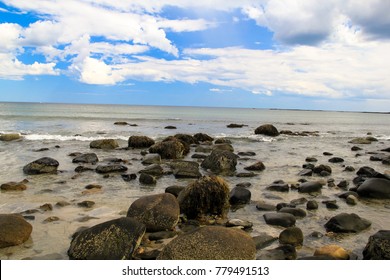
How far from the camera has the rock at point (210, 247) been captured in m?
4.81

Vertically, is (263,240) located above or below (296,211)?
below

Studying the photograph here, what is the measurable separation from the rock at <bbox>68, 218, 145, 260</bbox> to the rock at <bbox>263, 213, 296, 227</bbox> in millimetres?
2985

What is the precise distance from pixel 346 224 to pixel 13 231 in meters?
6.45

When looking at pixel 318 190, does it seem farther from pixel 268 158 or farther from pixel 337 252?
pixel 268 158

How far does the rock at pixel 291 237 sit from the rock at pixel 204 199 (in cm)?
187

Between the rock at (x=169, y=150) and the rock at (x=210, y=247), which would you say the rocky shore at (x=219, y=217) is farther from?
the rock at (x=169, y=150)

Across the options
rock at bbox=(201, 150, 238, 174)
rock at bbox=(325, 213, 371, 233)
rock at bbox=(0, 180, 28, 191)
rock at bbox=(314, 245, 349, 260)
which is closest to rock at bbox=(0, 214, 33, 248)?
rock at bbox=(0, 180, 28, 191)

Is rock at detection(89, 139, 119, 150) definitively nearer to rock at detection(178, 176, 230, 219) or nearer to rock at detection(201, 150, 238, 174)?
rock at detection(201, 150, 238, 174)

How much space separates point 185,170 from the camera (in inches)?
473

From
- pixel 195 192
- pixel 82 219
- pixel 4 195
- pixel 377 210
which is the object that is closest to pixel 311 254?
pixel 195 192

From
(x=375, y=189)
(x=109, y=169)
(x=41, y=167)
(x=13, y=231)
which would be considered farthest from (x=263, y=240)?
(x=41, y=167)

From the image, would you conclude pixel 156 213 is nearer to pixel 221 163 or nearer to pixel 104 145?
pixel 221 163

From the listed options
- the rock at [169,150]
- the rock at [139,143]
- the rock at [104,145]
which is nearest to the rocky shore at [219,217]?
the rock at [169,150]
